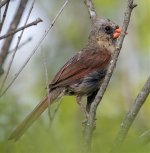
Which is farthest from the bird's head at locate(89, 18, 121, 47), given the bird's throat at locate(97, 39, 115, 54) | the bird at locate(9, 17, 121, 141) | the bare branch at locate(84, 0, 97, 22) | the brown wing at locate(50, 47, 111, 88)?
the bare branch at locate(84, 0, 97, 22)

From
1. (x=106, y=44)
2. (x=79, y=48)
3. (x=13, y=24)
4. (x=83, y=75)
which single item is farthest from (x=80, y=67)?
(x=79, y=48)

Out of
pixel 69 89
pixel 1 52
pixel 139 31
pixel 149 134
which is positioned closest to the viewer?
pixel 149 134

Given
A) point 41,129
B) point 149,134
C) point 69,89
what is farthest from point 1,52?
point 41,129

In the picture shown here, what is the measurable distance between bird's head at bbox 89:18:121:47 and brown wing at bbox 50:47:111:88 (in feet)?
1.28

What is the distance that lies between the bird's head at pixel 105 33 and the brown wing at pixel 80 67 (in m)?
0.39

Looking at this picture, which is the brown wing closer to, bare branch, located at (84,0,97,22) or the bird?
the bird

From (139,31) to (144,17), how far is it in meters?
0.21

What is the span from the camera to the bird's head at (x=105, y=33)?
5582 mm

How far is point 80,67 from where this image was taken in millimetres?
5059

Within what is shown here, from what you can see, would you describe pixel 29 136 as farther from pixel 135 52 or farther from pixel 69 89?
A: pixel 135 52

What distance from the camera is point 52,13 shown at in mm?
8250

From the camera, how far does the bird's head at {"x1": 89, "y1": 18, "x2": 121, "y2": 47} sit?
558 centimetres

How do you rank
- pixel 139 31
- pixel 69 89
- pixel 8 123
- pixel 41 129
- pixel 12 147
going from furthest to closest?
pixel 139 31 < pixel 69 89 < pixel 8 123 < pixel 41 129 < pixel 12 147

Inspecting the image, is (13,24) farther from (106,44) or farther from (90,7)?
(106,44)
